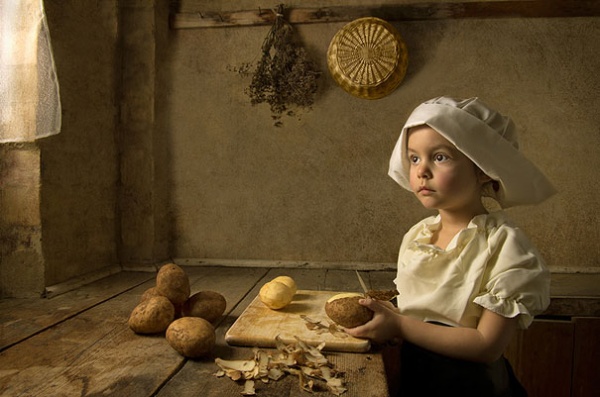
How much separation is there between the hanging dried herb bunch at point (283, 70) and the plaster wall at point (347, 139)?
0.09 meters

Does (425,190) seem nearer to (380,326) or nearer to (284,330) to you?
(380,326)

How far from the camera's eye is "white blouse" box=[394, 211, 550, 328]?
3.14ft

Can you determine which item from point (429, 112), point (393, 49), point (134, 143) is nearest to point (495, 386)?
point (429, 112)

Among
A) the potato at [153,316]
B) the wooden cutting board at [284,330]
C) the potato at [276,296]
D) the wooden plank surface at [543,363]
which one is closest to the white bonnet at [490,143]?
the wooden cutting board at [284,330]

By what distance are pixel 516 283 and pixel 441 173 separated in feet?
1.02

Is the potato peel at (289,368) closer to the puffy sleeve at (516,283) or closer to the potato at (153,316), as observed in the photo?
the potato at (153,316)

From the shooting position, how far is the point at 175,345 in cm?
106

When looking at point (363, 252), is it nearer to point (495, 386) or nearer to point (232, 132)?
point (232, 132)

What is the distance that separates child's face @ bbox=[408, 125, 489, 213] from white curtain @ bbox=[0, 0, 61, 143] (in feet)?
4.90

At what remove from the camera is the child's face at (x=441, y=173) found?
1039 mm

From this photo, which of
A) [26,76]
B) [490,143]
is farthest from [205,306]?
[26,76]

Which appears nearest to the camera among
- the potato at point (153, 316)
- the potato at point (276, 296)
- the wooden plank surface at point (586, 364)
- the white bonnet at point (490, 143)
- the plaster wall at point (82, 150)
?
the white bonnet at point (490, 143)

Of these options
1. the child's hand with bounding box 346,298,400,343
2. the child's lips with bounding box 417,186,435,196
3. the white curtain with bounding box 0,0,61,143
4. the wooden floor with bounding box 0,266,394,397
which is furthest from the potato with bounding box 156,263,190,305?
the white curtain with bounding box 0,0,61,143

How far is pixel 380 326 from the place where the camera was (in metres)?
1.05
